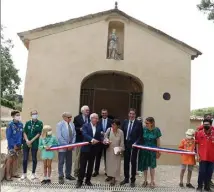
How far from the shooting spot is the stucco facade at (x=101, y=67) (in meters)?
10.2

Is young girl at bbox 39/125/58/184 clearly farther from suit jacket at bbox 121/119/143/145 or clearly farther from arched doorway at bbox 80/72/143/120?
arched doorway at bbox 80/72/143/120

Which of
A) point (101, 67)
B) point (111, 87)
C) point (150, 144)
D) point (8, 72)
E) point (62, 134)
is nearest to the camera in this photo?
point (150, 144)

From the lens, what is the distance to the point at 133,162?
23.0 feet

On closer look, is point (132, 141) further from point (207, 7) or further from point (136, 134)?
point (207, 7)

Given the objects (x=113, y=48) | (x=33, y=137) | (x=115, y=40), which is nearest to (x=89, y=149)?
(x=33, y=137)

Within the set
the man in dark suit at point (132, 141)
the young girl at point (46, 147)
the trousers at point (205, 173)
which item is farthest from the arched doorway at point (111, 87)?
the trousers at point (205, 173)

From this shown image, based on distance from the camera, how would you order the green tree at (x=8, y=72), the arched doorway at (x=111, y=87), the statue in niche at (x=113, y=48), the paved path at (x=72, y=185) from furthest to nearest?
the green tree at (x=8, y=72), the arched doorway at (x=111, y=87), the statue in niche at (x=113, y=48), the paved path at (x=72, y=185)

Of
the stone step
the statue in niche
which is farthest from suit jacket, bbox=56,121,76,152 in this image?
the statue in niche

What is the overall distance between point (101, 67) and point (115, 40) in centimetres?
128

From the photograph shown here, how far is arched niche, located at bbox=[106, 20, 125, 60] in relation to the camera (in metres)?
10.9

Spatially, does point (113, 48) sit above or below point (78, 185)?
above

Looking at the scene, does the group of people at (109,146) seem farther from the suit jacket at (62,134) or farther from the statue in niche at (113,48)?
the statue in niche at (113,48)

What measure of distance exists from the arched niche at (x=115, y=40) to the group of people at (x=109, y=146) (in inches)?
167

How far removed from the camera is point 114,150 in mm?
6812
